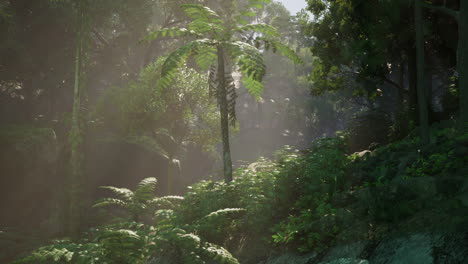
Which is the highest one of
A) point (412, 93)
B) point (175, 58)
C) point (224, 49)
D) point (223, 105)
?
point (224, 49)

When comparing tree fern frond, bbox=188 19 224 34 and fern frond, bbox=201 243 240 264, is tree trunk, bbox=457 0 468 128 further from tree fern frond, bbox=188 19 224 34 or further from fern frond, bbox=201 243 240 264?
fern frond, bbox=201 243 240 264

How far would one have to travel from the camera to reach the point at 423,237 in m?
4.13

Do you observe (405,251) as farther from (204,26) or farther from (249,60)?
(204,26)

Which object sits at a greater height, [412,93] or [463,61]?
[463,61]

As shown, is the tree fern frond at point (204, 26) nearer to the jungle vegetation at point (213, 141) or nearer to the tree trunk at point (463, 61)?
the jungle vegetation at point (213, 141)

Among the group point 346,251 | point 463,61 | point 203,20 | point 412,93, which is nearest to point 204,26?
point 203,20

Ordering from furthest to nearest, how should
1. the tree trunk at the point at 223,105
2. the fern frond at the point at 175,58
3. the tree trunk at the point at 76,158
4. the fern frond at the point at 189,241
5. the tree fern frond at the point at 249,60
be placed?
the tree trunk at the point at 76,158, the tree trunk at the point at 223,105, the fern frond at the point at 175,58, the tree fern frond at the point at 249,60, the fern frond at the point at 189,241

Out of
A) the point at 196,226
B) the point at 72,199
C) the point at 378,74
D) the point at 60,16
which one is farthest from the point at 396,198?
the point at 60,16

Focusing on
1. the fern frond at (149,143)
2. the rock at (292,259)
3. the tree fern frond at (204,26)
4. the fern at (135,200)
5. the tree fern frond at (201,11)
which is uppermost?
the tree fern frond at (201,11)

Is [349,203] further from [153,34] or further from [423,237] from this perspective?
[153,34]

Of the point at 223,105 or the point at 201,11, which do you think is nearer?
the point at 201,11

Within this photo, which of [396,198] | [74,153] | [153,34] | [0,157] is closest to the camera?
[396,198]

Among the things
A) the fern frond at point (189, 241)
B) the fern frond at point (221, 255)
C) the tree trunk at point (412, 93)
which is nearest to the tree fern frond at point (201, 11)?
the fern frond at point (189, 241)

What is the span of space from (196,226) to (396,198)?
2.86 metres
